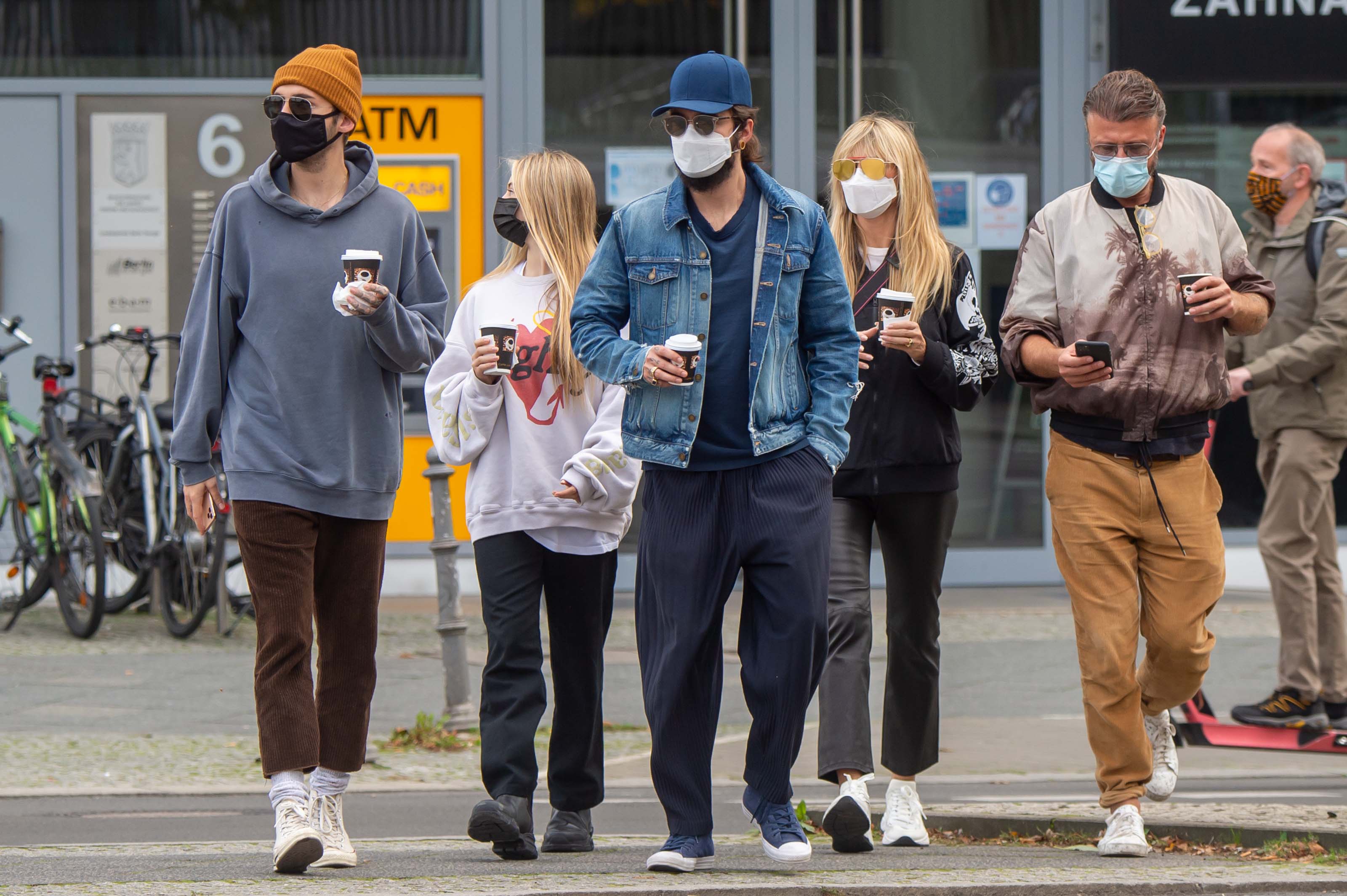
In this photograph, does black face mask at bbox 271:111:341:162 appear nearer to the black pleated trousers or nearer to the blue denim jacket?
the blue denim jacket

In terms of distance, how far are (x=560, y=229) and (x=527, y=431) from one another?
579 millimetres

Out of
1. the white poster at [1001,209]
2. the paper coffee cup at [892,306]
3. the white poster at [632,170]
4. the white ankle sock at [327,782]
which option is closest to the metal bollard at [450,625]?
the white ankle sock at [327,782]

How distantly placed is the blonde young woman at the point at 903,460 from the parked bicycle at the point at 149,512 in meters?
5.03

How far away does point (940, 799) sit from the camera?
6.34m

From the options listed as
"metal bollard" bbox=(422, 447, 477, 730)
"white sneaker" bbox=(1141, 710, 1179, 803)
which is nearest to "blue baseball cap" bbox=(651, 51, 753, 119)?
"white sneaker" bbox=(1141, 710, 1179, 803)

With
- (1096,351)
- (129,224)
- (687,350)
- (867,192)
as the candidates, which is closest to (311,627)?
(687,350)

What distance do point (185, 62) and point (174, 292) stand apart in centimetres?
147

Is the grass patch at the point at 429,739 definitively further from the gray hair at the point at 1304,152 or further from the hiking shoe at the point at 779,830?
the gray hair at the point at 1304,152

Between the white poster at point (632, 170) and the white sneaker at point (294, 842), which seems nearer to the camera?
the white sneaker at point (294, 842)

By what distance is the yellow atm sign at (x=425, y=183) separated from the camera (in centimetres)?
1154

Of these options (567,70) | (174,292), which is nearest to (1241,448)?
(567,70)

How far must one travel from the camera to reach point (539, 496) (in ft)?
16.1

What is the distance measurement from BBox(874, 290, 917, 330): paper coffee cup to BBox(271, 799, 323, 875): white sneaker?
6.50 ft

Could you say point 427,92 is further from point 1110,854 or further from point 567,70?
point 1110,854
